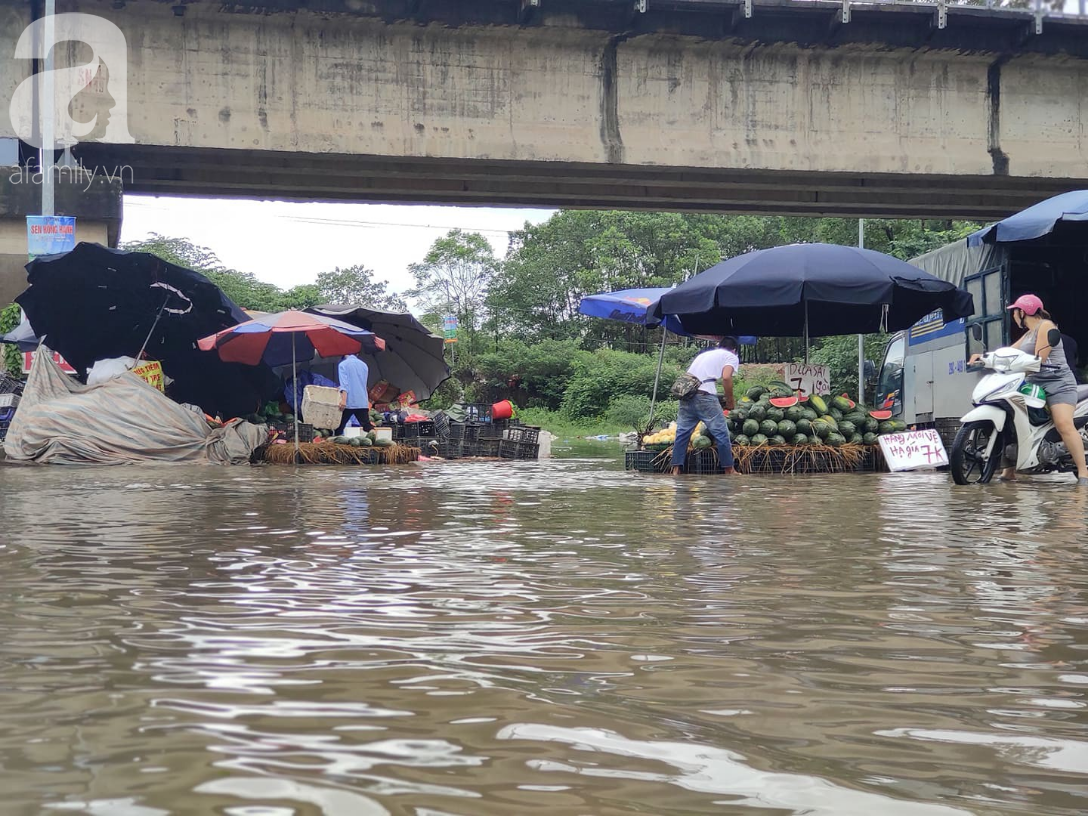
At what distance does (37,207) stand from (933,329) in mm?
14947

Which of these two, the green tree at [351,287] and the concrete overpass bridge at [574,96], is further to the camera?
the green tree at [351,287]

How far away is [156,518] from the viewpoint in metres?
6.54

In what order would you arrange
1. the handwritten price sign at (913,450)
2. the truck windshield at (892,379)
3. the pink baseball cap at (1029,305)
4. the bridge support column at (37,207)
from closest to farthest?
the pink baseball cap at (1029,305) < the handwritten price sign at (913,450) < the truck windshield at (892,379) < the bridge support column at (37,207)

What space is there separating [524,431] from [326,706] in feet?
62.2

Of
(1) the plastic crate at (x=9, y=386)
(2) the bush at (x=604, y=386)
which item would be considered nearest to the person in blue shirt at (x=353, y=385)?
(1) the plastic crate at (x=9, y=386)

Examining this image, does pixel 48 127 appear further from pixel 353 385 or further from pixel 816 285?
pixel 816 285

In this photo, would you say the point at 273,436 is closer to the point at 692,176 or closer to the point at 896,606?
the point at 692,176

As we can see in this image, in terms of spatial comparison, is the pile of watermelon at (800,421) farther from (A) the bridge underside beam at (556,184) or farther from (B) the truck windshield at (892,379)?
(A) the bridge underside beam at (556,184)

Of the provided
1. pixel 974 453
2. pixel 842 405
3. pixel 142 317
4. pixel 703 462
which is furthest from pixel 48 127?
pixel 974 453

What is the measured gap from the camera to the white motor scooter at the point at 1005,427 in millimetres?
10453

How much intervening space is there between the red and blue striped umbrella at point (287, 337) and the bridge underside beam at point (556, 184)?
327 cm

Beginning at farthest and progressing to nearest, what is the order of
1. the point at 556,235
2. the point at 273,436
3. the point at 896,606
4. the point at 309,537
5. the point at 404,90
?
the point at 556,235 < the point at 404,90 < the point at 273,436 < the point at 309,537 < the point at 896,606


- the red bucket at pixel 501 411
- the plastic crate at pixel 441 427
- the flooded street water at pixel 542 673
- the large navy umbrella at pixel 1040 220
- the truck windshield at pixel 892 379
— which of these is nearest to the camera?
the flooded street water at pixel 542 673

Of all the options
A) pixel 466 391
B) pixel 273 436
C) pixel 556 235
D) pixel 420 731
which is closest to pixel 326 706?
pixel 420 731
